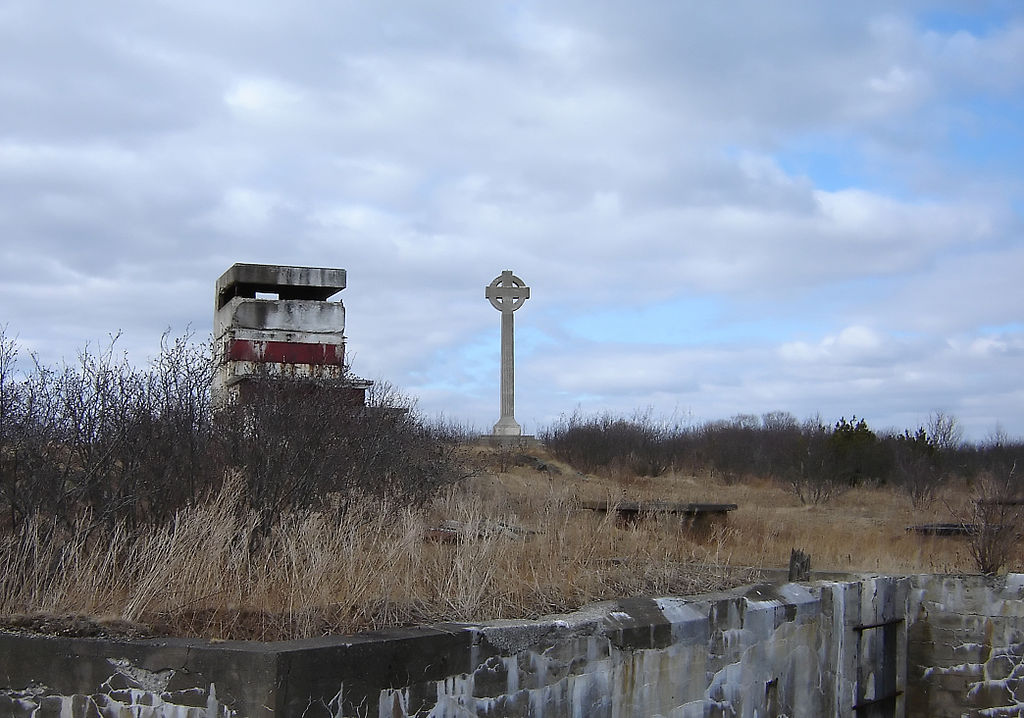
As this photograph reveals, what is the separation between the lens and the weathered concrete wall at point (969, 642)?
10.3 m

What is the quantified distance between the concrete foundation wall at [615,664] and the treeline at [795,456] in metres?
13.3

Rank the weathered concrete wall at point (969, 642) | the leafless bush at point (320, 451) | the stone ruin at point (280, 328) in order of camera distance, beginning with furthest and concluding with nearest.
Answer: the stone ruin at point (280, 328) → the weathered concrete wall at point (969, 642) → the leafless bush at point (320, 451)

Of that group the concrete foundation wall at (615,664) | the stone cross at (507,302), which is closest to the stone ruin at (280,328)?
the concrete foundation wall at (615,664)

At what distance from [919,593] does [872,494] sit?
618 inches

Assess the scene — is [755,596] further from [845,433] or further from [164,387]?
[845,433]

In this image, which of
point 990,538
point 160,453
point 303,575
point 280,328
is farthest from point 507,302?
point 303,575

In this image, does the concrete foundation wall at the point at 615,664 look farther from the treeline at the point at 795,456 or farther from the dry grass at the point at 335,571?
the treeline at the point at 795,456

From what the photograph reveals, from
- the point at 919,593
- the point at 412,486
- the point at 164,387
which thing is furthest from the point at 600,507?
the point at 164,387

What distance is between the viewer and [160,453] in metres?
8.16

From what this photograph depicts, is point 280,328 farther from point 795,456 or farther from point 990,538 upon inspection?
point 795,456

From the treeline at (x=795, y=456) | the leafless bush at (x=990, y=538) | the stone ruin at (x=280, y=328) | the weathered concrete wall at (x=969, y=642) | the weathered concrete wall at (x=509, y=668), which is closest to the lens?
the weathered concrete wall at (x=509, y=668)

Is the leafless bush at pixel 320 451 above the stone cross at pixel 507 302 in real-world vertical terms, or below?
below

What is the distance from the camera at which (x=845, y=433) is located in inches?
1203

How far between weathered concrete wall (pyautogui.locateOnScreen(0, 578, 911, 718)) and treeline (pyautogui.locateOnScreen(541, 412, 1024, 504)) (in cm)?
1590
